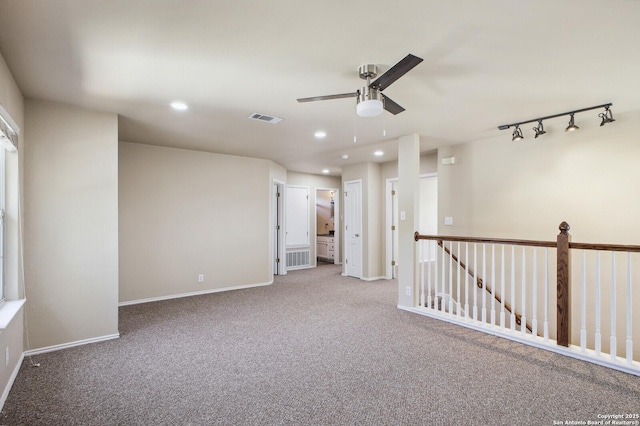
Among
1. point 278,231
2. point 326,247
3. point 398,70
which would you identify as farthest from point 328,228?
point 398,70

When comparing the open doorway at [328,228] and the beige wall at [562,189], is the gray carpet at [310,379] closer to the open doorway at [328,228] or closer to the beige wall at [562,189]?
the beige wall at [562,189]

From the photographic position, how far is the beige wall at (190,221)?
4.66 meters

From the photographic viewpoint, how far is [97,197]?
10.5 feet

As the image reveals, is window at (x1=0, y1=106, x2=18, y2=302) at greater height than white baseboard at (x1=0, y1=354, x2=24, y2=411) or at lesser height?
greater

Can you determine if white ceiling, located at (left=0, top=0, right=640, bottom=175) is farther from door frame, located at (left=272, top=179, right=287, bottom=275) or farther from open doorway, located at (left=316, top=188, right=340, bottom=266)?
open doorway, located at (left=316, top=188, right=340, bottom=266)

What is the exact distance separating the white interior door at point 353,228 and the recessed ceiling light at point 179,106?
3964mm

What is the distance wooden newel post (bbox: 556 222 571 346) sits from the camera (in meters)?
2.86

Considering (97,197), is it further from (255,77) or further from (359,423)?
(359,423)

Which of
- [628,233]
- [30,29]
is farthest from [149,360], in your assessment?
[628,233]

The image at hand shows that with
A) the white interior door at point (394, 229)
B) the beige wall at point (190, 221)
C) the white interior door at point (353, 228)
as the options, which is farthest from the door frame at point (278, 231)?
the white interior door at point (394, 229)

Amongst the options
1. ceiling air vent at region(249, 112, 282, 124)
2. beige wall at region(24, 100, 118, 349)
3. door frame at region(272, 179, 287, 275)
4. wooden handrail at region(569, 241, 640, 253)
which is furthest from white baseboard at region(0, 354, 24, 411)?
wooden handrail at region(569, 241, 640, 253)

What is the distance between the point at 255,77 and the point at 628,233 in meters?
4.08

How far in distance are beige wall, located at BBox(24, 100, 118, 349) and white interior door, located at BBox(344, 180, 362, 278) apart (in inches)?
170

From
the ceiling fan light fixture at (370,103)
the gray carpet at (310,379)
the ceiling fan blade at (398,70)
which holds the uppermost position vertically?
the ceiling fan blade at (398,70)
